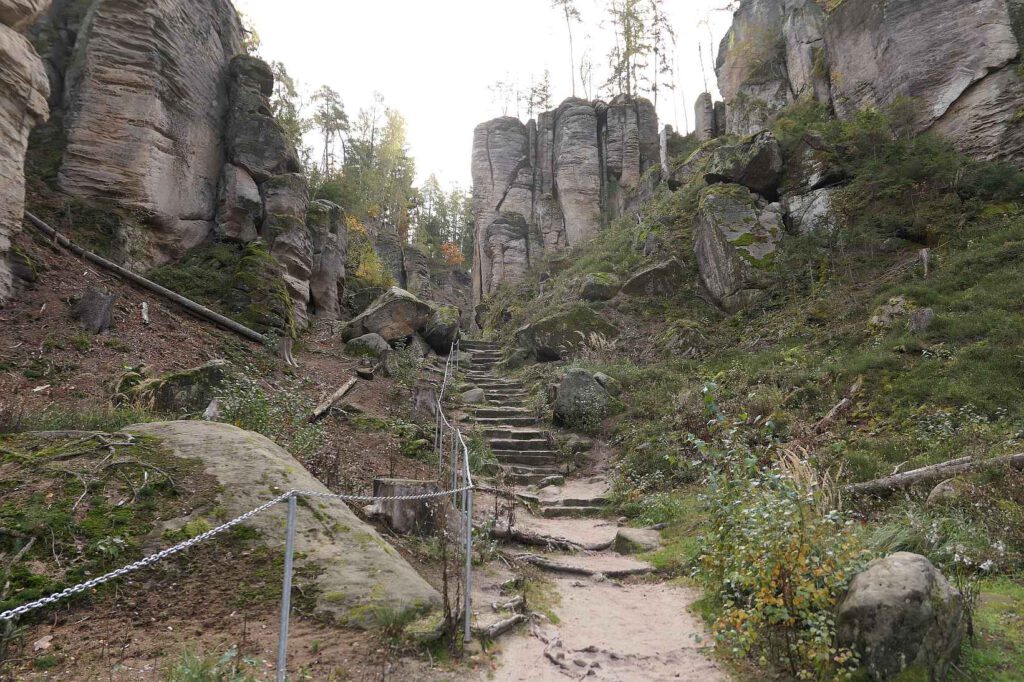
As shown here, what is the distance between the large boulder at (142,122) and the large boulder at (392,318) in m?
4.71

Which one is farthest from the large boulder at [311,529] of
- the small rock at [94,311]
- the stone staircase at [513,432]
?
the small rock at [94,311]

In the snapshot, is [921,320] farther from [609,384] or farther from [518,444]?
[518,444]

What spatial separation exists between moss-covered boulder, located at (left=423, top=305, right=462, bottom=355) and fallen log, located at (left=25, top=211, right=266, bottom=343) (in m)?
6.79

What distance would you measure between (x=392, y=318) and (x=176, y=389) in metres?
9.40

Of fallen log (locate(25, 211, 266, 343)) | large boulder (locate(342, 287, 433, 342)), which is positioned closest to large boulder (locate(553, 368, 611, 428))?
large boulder (locate(342, 287, 433, 342))

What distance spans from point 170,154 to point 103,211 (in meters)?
2.38

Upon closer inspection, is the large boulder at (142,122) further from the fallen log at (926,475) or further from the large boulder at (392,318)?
the fallen log at (926,475)

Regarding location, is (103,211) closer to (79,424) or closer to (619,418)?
(79,424)

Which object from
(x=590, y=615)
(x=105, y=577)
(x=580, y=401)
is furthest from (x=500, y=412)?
(x=105, y=577)

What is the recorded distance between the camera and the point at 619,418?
11367mm

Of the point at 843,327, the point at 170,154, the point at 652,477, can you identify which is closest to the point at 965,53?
the point at 843,327

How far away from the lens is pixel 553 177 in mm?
33875

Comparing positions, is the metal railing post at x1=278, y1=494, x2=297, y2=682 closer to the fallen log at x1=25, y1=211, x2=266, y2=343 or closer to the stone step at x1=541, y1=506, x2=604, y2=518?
the stone step at x1=541, y1=506, x2=604, y2=518

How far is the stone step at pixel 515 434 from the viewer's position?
11.4 meters
